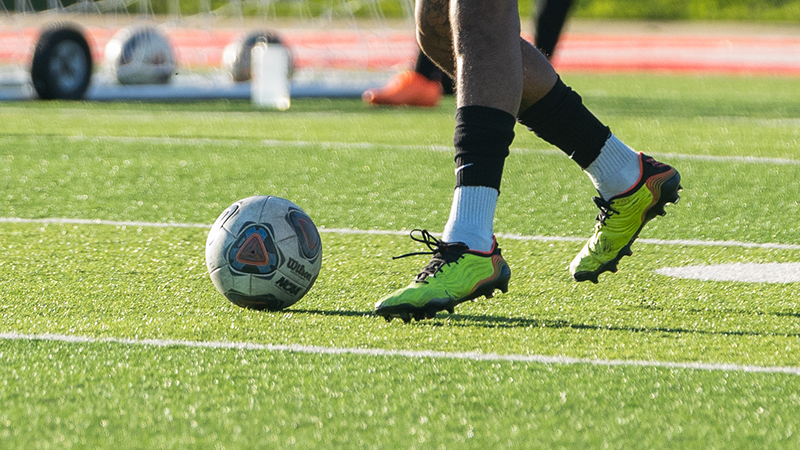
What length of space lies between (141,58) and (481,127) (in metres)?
11.1

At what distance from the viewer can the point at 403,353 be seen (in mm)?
2836

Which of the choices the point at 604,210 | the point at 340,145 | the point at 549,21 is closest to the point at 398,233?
the point at 604,210

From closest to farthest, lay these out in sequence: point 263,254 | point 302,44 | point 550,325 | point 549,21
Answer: point 550,325
point 263,254
point 549,21
point 302,44

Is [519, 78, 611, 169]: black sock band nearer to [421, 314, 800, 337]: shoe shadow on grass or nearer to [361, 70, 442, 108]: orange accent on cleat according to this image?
[421, 314, 800, 337]: shoe shadow on grass

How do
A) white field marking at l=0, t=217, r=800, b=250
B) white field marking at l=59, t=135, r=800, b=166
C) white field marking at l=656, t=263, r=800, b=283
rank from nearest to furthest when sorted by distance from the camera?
1. white field marking at l=656, t=263, r=800, b=283
2. white field marking at l=0, t=217, r=800, b=250
3. white field marking at l=59, t=135, r=800, b=166

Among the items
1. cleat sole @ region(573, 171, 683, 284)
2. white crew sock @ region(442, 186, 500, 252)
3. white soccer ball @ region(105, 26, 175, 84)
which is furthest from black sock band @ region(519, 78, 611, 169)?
white soccer ball @ region(105, 26, 175, 84)

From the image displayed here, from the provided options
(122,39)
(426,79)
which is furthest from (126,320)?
(122,39)

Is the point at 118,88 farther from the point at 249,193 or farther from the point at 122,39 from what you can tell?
the point at 249,193

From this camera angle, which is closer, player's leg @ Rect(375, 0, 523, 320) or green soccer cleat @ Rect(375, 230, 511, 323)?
green soccer cleat @ Rect(375, 230, 511, 323)

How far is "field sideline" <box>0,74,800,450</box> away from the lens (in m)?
2.30

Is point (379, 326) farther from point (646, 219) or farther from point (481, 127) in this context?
point (646, 219)

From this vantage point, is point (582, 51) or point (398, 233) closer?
point (398, 233)

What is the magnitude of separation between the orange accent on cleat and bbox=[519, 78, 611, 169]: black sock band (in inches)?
308

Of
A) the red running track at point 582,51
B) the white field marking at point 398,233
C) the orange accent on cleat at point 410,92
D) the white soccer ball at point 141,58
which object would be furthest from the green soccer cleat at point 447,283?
the red running track at point 582,51
